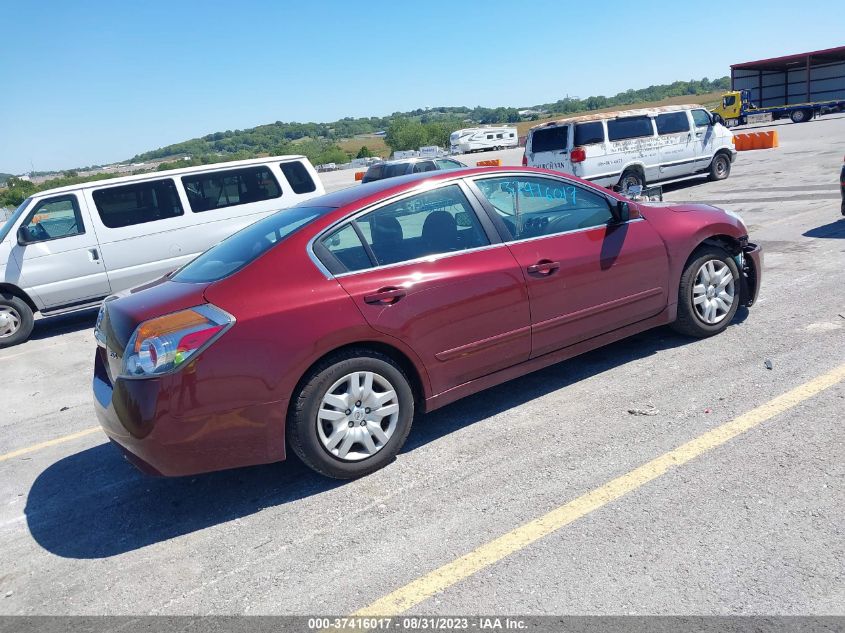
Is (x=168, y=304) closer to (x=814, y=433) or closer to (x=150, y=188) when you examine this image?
(x=814, y=433)

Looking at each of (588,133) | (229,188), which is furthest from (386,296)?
(588,133)

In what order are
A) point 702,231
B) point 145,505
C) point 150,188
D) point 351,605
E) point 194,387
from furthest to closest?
1. point 150,188
2. point 702,231
3. point 145,505
4. point 194,387
5. point 351,605

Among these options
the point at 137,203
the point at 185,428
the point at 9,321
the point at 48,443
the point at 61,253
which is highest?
the point at 137,203

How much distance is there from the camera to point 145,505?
13.0 ft

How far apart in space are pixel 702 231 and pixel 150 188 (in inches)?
289

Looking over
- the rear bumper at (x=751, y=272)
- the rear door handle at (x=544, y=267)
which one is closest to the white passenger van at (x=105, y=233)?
the rear door handle at (x=544, y=267)

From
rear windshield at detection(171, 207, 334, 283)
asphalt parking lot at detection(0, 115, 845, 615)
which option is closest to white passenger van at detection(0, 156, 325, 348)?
asphalt parking lot at detection(0, 115, 845, 615)

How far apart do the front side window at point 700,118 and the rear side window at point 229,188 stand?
11.0 meters

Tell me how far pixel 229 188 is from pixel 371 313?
691 centimetres

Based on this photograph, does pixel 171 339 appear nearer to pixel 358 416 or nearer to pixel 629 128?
pixel 358 416

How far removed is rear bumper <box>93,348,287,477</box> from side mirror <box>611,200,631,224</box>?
108 inches

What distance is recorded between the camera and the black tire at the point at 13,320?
350 inches

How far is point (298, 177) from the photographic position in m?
10.6

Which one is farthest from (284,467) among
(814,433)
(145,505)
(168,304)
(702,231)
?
(702,231)
